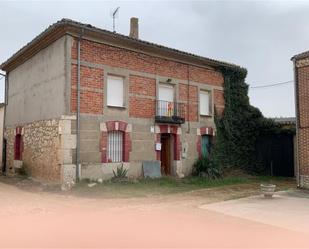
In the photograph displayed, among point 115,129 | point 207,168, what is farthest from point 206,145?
point 115,129

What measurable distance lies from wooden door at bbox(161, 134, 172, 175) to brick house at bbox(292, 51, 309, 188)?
6.06 meters

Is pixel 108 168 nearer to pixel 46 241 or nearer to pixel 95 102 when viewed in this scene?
pixel 95 102

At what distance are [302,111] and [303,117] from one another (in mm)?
237

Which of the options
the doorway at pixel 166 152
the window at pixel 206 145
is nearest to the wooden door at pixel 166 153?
the doorway at pixel 166 152

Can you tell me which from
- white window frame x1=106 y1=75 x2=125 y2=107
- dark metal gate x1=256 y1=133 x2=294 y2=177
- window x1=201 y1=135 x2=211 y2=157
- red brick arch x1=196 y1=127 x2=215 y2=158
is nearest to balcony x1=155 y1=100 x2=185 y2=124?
red brick arch x1=196 y1=127 x2=215 y2=158

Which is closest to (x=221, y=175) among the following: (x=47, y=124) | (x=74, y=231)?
(x=47, y=124)

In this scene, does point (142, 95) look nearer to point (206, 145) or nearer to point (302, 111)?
point (206, 145)

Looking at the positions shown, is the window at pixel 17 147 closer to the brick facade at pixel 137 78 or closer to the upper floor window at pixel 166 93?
the brick facade at pixel 137 78

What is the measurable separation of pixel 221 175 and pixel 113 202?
26.9ft

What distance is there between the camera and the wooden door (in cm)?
1744

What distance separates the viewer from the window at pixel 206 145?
1880cm

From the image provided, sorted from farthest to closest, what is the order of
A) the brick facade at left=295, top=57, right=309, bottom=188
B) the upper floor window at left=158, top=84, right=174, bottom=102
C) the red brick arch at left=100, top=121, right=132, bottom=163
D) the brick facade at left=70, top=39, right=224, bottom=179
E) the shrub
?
1. the shrub
2. the upper floor window at left=158, top=84, right=174, bottom=102
3. the red brick arch at left=100, top=121, right=132, bottom=163
4. the brick facade at left=70, top=39, right=224, bottom=179
5. the brick facade at left=295, top=57, right=309, bottom=188

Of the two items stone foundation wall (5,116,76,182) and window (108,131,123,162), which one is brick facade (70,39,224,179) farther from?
stone foundation wall (5,116,76,182)

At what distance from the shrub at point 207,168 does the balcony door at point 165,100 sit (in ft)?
9.42
